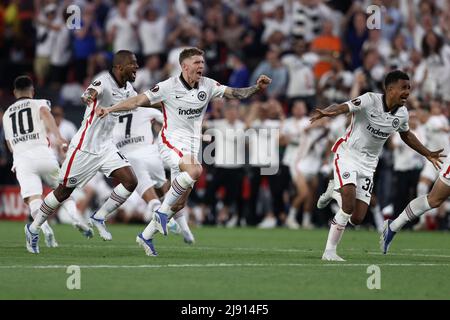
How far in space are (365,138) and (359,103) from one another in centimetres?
63

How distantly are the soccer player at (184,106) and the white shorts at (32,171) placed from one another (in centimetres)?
212

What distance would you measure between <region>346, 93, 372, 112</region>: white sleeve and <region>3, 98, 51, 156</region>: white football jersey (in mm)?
4830

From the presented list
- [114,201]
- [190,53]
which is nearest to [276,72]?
[114,201]

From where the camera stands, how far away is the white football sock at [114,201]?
15383 millimetres

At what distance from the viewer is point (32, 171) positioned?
15.8 meters

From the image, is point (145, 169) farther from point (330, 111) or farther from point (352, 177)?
point (330, 111)

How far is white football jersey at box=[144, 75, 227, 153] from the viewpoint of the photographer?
565 inches

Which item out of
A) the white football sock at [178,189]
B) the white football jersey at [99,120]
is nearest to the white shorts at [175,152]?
→ the white football sock at [178,189]

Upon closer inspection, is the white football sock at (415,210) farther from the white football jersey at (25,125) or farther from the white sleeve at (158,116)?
the white football jersey at (25,125)

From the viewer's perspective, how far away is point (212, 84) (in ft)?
48.0

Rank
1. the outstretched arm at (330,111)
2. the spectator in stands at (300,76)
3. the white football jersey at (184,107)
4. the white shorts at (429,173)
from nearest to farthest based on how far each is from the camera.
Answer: the outstretched arm at (330,111)
the white football jersey at (184,107)
the white shorts at (429,173)
the spectator in stands at (300,76)
